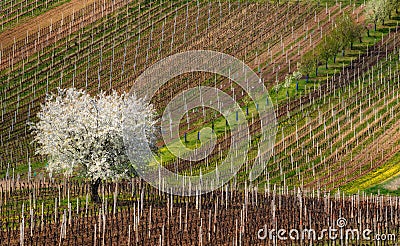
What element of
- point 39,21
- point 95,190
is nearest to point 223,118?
point 39,21

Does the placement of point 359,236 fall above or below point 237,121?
below

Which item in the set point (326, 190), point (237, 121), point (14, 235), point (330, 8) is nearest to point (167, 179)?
point (326, 190)

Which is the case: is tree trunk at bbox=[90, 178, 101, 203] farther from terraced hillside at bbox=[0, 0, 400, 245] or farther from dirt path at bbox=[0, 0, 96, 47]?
dirt path at bbox=[0, 0, 96, 47]

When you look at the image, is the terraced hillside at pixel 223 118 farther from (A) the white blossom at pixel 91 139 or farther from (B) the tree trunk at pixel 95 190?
(A) the white blossom at pixel 91 139

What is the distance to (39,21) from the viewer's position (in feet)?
415

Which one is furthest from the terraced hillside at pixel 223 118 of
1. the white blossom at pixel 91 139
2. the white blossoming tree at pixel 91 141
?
the white blossom at pixel 91 139

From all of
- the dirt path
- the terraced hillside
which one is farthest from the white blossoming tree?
the dirt path

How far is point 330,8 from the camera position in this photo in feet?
422

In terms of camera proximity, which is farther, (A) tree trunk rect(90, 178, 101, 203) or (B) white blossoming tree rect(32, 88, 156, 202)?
(A) tree trunk rect(90, 178, 101, 203)

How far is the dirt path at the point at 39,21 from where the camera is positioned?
12156 centimetres

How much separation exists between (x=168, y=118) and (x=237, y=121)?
26.9ft

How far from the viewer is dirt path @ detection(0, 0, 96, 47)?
12156 centimetres

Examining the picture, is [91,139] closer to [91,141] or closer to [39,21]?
[91,141]

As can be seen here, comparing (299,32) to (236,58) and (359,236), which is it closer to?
(236,58)
